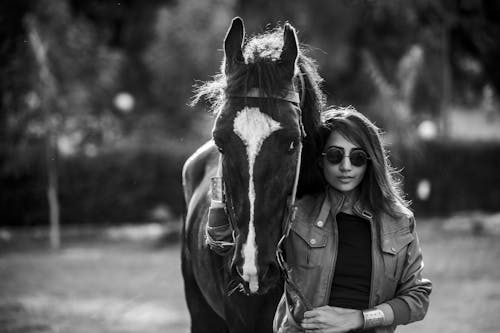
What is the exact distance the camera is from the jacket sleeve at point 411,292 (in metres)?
2.32

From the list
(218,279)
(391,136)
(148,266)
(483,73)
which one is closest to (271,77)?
(218,279)

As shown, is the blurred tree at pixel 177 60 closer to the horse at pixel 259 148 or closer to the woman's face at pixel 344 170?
the horse at pixel 259 148

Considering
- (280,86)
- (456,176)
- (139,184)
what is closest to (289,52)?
(280,86)

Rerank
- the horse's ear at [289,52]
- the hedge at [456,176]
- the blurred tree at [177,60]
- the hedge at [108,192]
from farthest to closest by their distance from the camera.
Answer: the blurred tree at [177,60], the hedge at [456,176], the hedge at [108,192], the horse's ear at [289,52]

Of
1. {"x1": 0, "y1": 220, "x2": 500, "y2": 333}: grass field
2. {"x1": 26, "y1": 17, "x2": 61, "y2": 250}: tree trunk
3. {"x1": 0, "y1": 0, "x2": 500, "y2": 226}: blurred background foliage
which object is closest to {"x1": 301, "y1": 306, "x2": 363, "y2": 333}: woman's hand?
{"x1": 0, "y1": 220, "x2": 500, "y2": 333}: grass field

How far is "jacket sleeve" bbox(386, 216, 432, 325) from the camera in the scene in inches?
91.5

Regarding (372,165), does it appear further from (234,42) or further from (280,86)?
(234,42)

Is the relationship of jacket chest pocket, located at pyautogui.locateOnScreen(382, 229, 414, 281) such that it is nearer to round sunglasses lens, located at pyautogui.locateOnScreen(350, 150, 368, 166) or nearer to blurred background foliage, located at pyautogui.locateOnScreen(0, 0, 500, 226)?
round sunglasses lens, located at pyautogui.locateOnScreen(350, 150, 368, 166)

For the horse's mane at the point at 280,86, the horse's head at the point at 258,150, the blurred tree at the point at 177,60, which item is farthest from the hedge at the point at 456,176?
the horse's head at the point at 258,150

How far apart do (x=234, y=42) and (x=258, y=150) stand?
518 millimetres

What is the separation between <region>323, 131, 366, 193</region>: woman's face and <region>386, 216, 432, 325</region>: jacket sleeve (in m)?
0.33

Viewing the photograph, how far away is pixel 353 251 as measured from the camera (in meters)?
2.42

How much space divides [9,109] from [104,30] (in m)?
7.05

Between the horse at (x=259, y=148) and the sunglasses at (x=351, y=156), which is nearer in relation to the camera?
the horse at (x=259, y=148)
